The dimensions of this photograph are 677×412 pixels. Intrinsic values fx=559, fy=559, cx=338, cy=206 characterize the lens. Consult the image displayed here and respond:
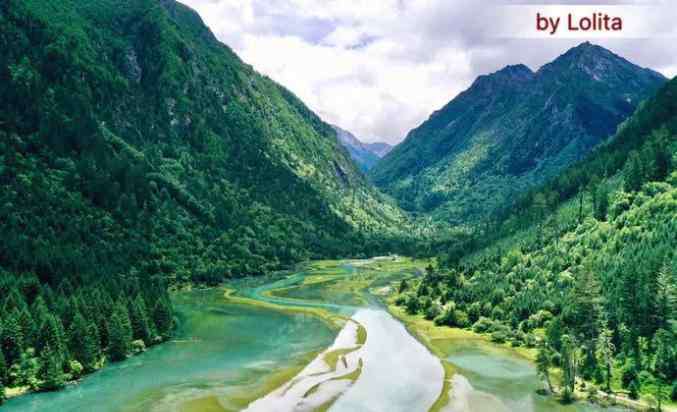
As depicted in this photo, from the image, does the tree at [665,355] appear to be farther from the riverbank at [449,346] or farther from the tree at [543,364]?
the tree at [543,364]

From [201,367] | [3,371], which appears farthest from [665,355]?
[3,371]

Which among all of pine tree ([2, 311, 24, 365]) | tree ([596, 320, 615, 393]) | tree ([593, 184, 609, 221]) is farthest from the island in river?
tree ([593, 184, 609, 221])

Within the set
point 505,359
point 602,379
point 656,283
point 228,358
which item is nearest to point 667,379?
point 602,379

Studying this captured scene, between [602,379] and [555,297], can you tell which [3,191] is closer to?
[555,297]

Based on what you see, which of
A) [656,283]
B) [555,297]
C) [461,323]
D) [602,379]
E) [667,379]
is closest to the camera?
[667,379]

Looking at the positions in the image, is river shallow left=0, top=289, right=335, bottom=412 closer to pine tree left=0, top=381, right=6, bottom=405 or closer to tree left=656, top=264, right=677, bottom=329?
pine tree left=0, top=381, right=6, bottom=405

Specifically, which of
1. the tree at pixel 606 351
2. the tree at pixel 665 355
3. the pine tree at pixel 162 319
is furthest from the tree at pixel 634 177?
the pine tree at pixel 162 319

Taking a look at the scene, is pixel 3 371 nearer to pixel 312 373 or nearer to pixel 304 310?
pixel 312 373
